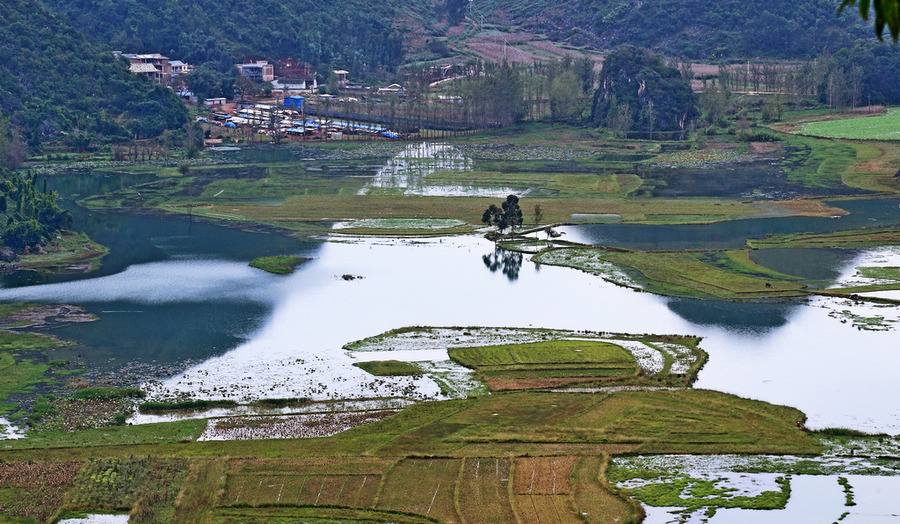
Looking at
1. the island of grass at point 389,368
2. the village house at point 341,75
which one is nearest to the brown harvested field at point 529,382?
the island of grass at point 389,368

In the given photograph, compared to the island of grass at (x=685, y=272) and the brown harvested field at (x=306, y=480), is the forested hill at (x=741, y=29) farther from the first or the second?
the brown harvested field at (x=306, y=480)

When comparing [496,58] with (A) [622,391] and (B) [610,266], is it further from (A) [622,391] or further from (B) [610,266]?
(A) [622,391]

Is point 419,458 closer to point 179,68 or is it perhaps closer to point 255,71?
point 255,71

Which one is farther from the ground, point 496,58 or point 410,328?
point 496,58

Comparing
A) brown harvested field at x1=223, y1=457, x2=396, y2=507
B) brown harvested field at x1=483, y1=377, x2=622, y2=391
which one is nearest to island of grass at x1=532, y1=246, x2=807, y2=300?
brown harvested field at x1=483, y1=377, x2=622, y2=391

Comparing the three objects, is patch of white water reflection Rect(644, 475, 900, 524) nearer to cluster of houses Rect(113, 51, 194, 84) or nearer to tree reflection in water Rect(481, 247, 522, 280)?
tree reflection in water Rect(481, 247, 522, 280)

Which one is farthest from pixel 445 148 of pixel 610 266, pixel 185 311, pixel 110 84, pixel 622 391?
pixel 622 391
